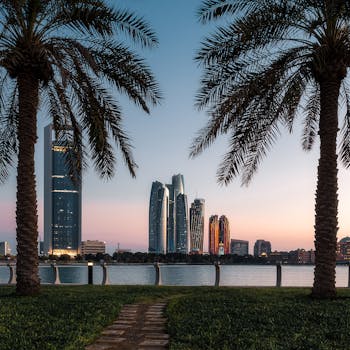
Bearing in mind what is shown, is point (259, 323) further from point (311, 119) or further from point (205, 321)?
point (311, 119)

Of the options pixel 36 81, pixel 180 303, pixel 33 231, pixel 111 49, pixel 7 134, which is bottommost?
pixel 180 303

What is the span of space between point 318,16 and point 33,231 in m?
10.4

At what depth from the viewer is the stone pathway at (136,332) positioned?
7.64 meters

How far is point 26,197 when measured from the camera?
47.5 ft

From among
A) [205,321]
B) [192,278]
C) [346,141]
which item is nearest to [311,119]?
[346,141]

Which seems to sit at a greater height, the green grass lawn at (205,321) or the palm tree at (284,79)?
the palm tree at (284,79)

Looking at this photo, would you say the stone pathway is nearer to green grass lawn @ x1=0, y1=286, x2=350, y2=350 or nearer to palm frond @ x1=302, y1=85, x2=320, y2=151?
green grass lawn @ x1=0, y1=286, x2=350, y2=350

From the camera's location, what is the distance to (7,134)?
711 inches

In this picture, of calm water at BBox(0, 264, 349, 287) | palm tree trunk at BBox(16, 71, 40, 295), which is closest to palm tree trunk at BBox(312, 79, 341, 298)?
palm tree trunk at BBox(16, 71, 40, 295)

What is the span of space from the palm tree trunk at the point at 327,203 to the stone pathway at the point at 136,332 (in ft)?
16.8

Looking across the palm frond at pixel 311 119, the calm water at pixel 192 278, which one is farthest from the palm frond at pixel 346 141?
the calm water at pixel 192 278

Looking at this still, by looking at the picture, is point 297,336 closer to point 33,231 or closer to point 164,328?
point 164,328

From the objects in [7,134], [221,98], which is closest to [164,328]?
[221,98]

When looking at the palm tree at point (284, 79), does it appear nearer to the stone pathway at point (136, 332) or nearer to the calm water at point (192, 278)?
the stone pathway at point (136, 332)
